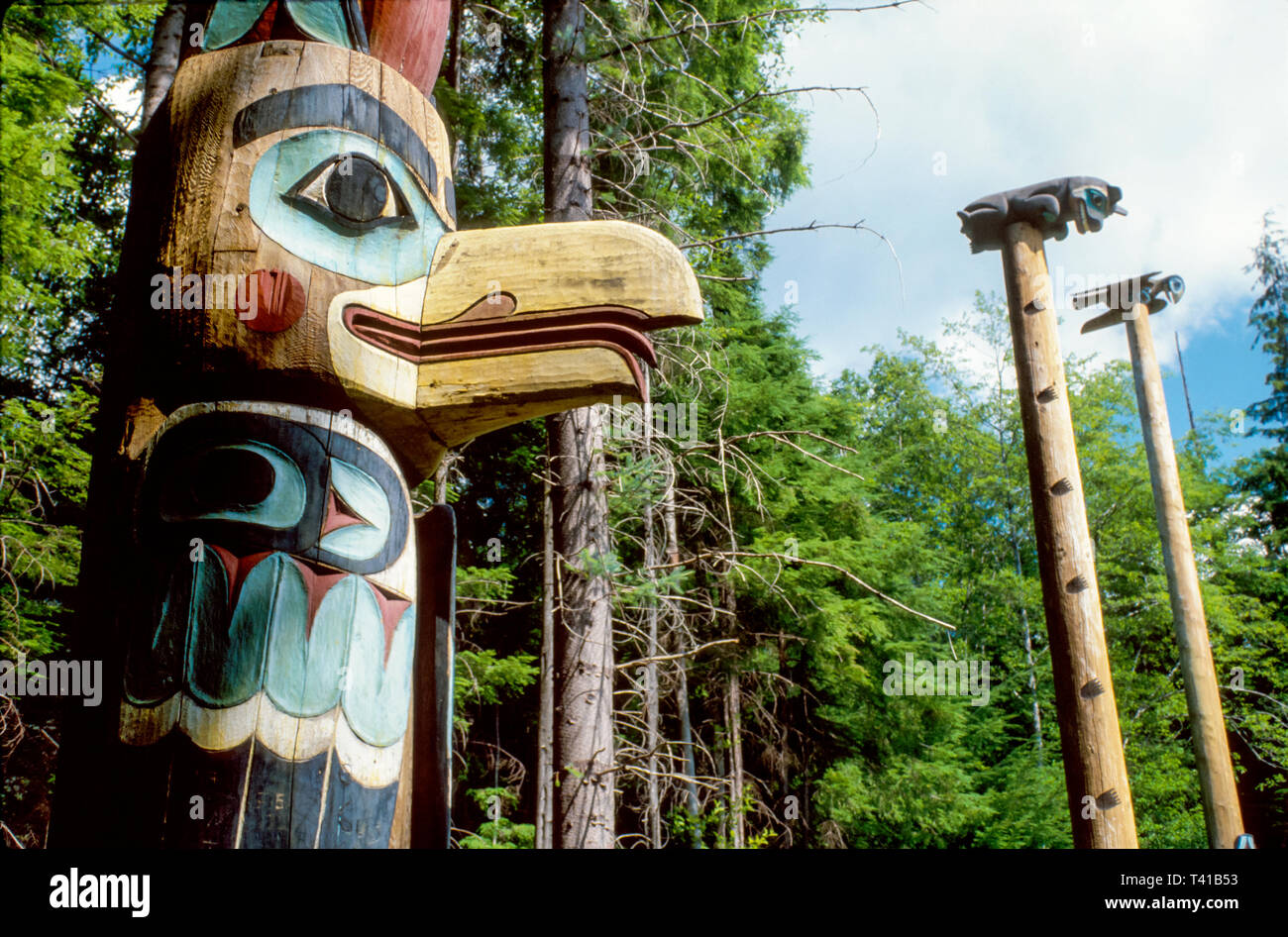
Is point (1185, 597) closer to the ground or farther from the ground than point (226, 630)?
farther from the ground

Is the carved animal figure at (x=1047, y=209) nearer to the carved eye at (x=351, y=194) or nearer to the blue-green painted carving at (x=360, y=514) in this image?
the carved eye at (x=351, y=194)

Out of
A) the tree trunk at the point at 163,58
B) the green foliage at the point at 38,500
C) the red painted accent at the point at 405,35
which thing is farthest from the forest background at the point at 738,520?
the red painted accent at the point at 405,35

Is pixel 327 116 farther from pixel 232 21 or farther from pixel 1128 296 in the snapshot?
pixel 1128 296

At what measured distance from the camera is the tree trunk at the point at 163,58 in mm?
5027

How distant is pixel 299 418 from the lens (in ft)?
5.53

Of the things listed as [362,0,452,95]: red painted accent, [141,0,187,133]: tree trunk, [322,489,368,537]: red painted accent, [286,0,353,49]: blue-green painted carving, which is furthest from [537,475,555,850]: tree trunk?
[322,489,368,537]: red painted accent

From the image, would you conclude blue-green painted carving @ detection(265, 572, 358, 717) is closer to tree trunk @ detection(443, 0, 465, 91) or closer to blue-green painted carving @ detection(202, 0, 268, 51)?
blue-green painted carving @ detection(202, 0, 268, 51)

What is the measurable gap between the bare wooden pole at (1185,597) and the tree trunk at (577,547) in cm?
285

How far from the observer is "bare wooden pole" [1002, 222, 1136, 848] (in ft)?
10.4

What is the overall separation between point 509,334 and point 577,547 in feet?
9.72

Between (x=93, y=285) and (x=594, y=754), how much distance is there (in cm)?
749

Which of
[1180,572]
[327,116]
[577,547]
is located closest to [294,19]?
[327,116]
